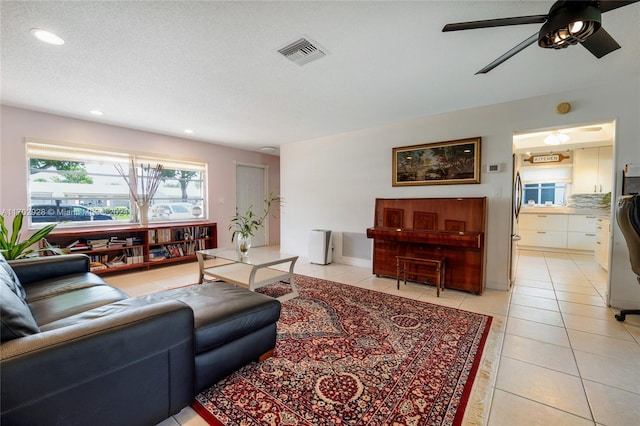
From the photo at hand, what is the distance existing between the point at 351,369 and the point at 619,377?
171 centimetres

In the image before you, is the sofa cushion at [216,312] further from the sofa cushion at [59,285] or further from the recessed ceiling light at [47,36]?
the recessed ceiling light at [47,36]

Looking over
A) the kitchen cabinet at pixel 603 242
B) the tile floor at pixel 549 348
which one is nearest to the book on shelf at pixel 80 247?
the tile floor at pixel 549 348

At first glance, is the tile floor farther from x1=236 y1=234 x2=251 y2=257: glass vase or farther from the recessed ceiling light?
the recessed ceiling light

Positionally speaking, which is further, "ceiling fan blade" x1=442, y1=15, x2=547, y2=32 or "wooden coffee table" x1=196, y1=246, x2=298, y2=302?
"wooden coffee table" x1=196, y1=246, x2=298, y2=302

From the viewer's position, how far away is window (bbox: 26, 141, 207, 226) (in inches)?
152

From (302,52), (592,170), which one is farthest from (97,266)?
(592,170)

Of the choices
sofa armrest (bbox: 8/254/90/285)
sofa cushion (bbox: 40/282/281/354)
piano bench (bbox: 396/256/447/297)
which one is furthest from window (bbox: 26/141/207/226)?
piano bench (bbox: 396/256/447/297)

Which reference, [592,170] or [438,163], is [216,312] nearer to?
[438,163]

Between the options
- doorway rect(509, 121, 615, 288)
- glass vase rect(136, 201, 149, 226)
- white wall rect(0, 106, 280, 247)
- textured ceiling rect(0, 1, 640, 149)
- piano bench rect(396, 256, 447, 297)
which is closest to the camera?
textured ceiling rect(0, 1, 640, 149)

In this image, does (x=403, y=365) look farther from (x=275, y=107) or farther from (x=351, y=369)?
(x=275, y=107)

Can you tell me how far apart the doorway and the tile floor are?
5.96ft

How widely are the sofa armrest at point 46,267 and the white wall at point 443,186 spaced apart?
3538 millimetres

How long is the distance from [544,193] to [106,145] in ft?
29.6

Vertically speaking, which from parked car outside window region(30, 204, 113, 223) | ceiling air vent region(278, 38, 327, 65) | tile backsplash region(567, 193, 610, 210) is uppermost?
ceiling air vent region(278, 38, 327, 65)
